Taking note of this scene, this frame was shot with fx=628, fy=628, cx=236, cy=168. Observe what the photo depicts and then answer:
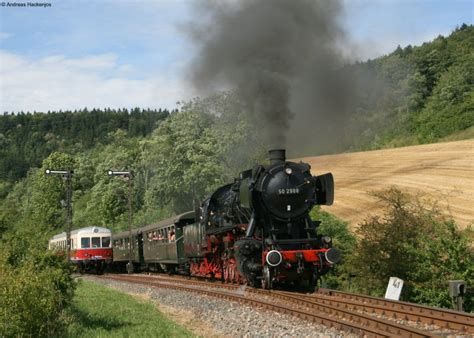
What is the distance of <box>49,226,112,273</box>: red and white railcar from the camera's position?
36906mm

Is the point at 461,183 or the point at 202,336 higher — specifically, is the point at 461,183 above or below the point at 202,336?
above

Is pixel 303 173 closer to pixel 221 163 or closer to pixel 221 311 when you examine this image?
pixel 221 311

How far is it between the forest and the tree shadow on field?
35.2 inches

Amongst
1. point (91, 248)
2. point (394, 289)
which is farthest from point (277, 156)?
point (91, 248)

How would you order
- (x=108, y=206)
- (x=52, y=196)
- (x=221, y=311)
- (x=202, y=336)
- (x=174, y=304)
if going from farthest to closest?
(x=52, y=196), (x=108, y=206), (x=174, y=304), (x=221, y=311), (x=202, y=336)

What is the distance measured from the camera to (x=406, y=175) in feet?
121

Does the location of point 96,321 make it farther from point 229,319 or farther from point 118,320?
point 229,319

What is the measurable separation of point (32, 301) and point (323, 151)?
30455mm

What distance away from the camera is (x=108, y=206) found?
2731 inches

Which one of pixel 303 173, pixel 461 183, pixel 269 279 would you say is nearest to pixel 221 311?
pixel 269 279

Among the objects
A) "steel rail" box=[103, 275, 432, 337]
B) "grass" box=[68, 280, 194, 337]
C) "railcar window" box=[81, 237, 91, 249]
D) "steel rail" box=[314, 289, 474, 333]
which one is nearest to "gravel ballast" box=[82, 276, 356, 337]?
"steel rail" box=[103, 275, 432, 337]

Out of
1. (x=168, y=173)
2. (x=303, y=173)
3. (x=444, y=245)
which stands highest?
(x=168, y=173)

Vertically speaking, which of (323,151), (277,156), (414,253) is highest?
(323,151)

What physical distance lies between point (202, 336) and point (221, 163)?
38468mm
